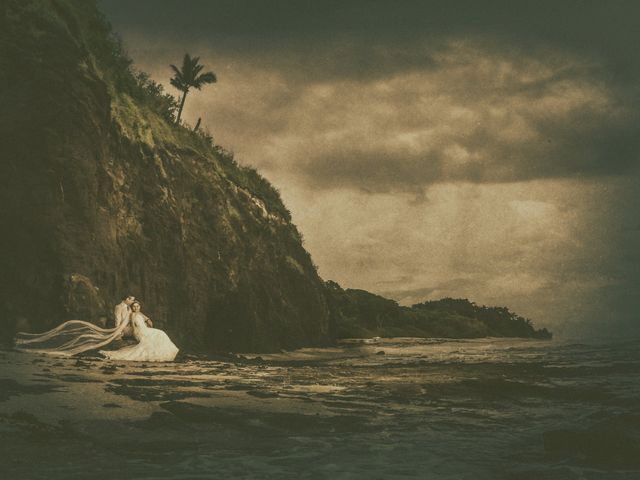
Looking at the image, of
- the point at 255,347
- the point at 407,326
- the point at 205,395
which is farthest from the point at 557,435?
the point at 407,326

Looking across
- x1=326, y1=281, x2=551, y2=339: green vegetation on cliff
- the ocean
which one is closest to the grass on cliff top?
the ocean

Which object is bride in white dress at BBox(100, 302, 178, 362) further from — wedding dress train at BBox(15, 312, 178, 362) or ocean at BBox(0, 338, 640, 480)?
ocean at BBox(0, 338, 640, 480)

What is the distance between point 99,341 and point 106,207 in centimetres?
764

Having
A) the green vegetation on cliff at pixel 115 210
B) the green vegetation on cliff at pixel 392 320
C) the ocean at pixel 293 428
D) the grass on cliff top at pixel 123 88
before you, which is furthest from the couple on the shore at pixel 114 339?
the green vegetation on cliff at pixel 392 320

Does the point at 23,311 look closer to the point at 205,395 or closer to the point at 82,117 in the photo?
the point at 82,117

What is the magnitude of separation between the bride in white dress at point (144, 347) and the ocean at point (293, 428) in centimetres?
309

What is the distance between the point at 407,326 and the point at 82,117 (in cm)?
4901

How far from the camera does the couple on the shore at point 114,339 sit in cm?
1914

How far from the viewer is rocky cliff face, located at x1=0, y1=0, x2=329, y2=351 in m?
23.0

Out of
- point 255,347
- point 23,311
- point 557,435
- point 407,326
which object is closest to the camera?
point 557,435

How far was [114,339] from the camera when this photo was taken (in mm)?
20078

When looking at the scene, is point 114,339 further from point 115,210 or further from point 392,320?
point 392,320

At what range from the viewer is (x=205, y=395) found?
38.8 feet

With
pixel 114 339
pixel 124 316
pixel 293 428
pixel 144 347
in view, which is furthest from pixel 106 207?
pixel 293 428
